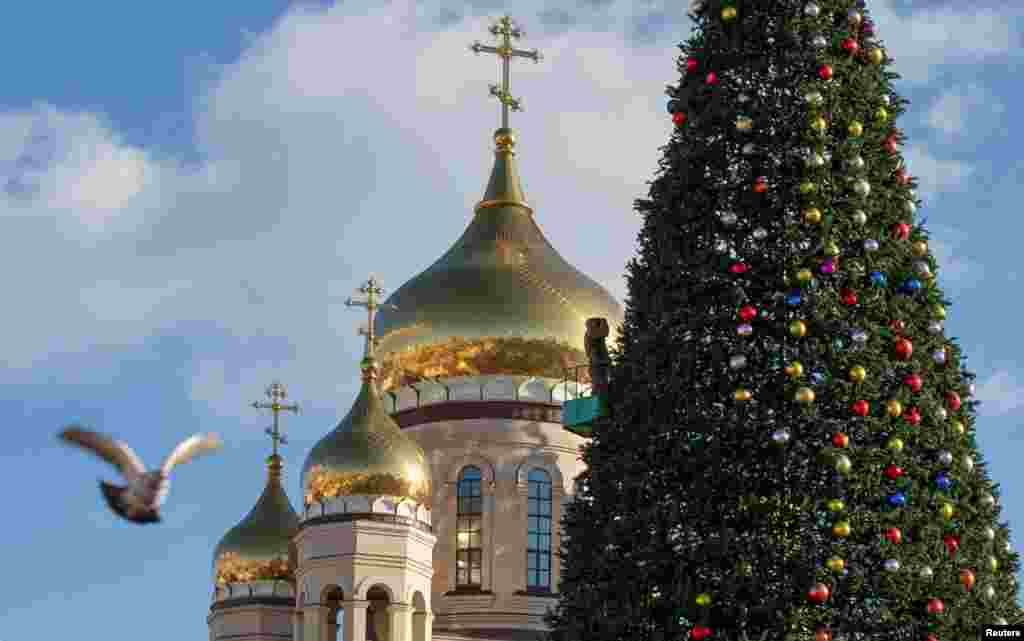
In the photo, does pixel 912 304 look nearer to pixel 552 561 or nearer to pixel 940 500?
pixel 940 500

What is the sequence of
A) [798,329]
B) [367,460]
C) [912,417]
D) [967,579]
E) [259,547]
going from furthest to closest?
[259,547], [367,460], [912,417], [798,329], [967,579]

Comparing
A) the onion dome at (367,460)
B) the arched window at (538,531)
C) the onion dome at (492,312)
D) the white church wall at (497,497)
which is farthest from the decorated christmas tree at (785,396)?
the onion dome at (492,312)

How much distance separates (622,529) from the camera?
1875 centimetres

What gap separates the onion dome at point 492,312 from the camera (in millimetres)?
39188

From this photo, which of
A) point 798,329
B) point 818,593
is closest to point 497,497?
point 798,329

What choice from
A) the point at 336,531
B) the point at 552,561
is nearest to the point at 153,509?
the point at 336,531

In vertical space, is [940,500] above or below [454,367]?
below

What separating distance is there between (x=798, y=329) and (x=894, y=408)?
97cm

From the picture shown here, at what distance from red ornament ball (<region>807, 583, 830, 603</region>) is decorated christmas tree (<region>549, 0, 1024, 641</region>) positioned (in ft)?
0.27

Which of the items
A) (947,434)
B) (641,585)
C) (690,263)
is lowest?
(641,585)

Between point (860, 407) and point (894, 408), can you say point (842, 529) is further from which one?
point (894, 408)

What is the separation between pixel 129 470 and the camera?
410 inches

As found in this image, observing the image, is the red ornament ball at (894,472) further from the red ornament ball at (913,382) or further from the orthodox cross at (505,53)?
the orthodox cross at (505,53)

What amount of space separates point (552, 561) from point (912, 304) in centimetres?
2021
